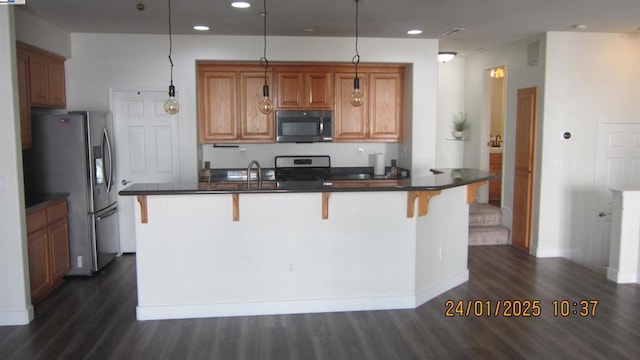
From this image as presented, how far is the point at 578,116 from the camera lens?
5836 mm

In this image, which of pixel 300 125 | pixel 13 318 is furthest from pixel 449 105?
pixel 13 318

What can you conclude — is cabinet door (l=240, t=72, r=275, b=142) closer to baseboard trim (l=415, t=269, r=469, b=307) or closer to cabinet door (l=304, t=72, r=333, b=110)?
cabinet door (l=304, t=72, r=333, b=110)

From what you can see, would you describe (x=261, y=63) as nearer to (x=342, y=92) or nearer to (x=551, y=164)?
(x=342, y=92)

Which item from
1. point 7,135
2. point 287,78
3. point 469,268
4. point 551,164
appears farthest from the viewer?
point 287,78

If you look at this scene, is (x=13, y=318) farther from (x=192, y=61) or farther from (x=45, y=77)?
(x=192, y=61)

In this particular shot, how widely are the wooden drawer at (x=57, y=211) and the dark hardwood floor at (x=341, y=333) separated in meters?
0.70

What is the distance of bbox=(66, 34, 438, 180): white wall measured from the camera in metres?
5.72

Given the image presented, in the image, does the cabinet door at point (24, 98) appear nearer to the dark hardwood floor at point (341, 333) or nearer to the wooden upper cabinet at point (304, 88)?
the dark hardwood floor at point (341, 333)

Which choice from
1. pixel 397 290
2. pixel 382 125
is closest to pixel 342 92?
pixel 382 125

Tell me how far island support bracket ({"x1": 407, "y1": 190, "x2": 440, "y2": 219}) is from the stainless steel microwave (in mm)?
2416

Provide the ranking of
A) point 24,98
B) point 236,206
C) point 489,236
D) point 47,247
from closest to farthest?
1. point 236,206
2. point 47,247
3. point 24,98
4. point 489,236

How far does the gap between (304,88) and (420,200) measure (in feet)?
8.94

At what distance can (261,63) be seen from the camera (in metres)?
6.00

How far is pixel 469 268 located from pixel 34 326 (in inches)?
163
